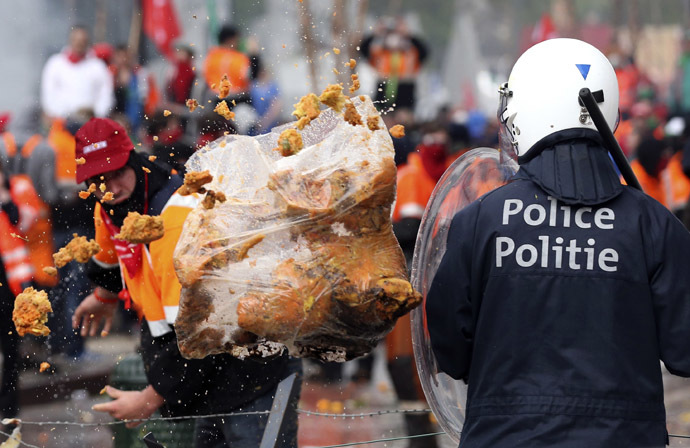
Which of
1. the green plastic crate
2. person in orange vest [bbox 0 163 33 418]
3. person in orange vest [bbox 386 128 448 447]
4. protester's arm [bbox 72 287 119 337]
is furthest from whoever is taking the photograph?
person in orange vest [bbox 386 128 448 447]

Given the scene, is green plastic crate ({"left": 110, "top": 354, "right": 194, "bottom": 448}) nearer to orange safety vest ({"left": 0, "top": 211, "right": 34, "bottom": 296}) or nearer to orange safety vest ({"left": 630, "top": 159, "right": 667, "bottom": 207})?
orange safety vest ({"left": 0, "top": 211, "right": 34, "bottom": 296})

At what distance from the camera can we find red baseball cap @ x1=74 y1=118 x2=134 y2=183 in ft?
13.3

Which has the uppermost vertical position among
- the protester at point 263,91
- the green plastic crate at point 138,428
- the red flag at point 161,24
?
the red flag at point 161,24

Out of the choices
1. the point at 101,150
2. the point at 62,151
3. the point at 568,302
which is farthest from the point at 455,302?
the point at 62,151

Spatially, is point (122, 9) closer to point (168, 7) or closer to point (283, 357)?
point (168, 7)

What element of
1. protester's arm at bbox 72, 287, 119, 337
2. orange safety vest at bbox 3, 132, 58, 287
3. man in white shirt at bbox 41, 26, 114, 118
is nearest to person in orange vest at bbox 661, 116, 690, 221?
orange safety vest at bbox 3, 132, 58, 287

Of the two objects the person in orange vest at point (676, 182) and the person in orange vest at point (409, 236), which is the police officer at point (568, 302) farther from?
the person in orange vest at point (676, 182)

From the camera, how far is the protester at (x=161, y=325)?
398 cm

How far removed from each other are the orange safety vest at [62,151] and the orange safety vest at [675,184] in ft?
17.6

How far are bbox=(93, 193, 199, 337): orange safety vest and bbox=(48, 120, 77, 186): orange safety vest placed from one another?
468cm

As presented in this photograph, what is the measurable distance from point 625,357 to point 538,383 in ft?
0.82

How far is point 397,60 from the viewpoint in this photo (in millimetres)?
16609

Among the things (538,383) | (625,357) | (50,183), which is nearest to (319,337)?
(538,383)

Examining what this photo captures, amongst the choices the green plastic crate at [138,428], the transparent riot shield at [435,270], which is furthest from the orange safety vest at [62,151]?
the transparent riot shield at [435,270]
